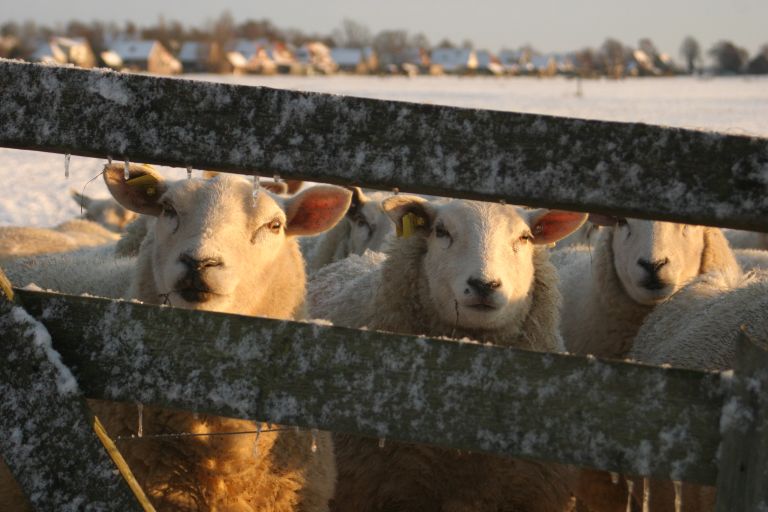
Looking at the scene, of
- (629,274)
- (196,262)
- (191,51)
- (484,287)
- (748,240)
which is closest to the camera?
(196,262)

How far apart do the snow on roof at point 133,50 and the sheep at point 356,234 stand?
93.7m

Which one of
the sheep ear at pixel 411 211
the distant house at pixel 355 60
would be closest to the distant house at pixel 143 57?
the distant house at pixel 355 60

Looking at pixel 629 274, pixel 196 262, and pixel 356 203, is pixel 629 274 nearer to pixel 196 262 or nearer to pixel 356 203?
pixel 356 203

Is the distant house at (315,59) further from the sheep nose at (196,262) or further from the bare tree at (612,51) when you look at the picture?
the sheep nose at (196,262)

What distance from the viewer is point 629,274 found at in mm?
5164

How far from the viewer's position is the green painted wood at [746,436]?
162 centimetres

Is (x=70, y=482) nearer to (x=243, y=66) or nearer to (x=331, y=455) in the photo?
(x=331, y=455)

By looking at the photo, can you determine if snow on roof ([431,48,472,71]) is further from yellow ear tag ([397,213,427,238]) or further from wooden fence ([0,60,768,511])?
wooden fence ([0,60,768,511])

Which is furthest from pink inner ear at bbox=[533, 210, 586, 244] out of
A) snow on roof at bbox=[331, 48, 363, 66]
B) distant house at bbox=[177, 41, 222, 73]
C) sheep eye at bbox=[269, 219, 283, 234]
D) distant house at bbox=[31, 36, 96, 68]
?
snow on roof at bbox=[331, 48, 363, 66]

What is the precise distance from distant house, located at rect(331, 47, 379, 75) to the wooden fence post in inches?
4289

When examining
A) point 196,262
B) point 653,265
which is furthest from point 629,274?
point 196,262

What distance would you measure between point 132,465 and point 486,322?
179 cm

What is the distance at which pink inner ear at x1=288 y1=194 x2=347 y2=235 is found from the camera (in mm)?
3678

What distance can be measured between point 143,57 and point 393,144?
9973cm
